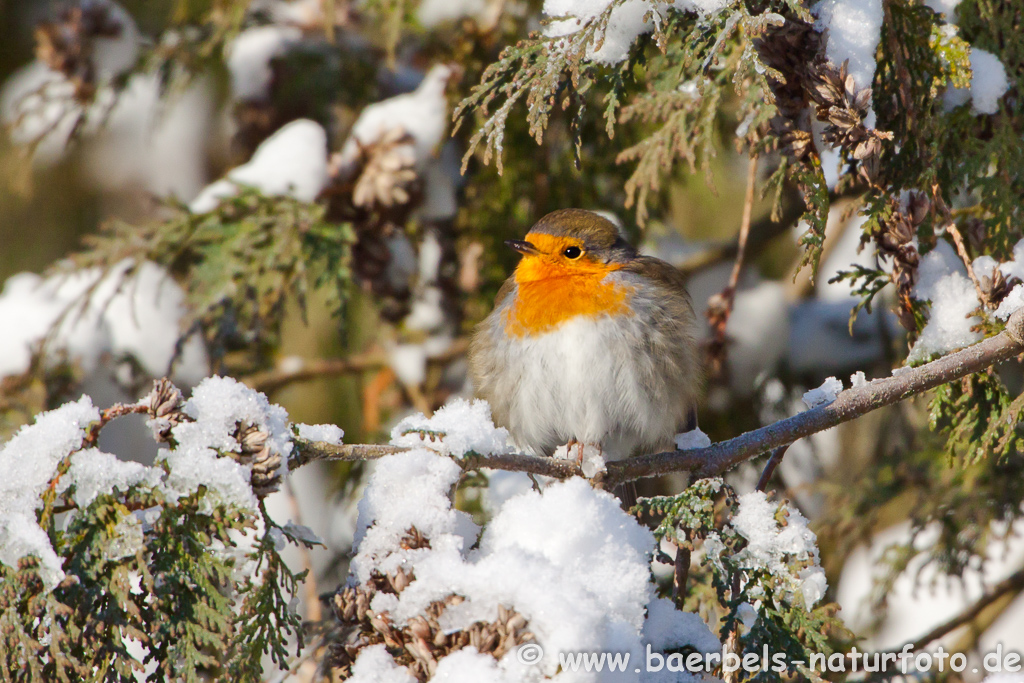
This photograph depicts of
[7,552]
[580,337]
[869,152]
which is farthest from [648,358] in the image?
[7,552]

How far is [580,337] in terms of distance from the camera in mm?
2439

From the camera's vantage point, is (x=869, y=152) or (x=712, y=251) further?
(x=712, y=251)

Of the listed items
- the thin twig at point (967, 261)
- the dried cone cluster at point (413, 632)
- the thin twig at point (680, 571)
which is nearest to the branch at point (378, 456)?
the dried cone cluster at point (413, 632)

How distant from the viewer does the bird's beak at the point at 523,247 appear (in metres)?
2.54

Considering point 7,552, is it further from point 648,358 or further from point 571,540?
point 648,358

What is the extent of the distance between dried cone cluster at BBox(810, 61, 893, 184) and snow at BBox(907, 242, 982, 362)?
12.2 inches

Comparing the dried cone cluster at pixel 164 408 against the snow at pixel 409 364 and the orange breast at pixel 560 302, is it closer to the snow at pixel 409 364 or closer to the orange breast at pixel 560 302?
the orange breast at pixel 560 302

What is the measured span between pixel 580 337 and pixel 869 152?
1.03 meters

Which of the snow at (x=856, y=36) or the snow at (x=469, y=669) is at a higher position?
the snow at (x=856, y=36)

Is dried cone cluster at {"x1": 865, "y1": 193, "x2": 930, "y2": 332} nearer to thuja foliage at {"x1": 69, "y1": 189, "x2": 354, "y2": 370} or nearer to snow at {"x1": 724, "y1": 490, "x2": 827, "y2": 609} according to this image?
snow at {"x1": 724, "y1": 490, "x2": 827, "y2": 609}

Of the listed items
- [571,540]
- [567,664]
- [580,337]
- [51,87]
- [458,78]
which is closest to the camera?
[567,664]

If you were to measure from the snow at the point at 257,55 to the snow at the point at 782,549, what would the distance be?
2.79 metres
